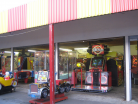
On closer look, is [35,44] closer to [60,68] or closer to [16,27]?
[60,68]

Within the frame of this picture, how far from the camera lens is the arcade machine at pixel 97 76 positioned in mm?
8688

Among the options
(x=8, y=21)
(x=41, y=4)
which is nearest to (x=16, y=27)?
(x=8, y=21)

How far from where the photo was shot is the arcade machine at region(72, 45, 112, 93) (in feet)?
28.5

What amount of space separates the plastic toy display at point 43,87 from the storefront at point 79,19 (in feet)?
7.72

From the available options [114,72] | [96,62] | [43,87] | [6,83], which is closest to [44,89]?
[43,87]

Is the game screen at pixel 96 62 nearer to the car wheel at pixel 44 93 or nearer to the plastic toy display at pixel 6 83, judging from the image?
the car wheel at pixel 44 93

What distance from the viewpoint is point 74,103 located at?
6.60 m

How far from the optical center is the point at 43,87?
21.5ft

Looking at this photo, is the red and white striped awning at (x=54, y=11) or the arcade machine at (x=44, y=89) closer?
the red and white striped awning at (x=54, y=11)

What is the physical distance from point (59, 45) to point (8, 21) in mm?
3399

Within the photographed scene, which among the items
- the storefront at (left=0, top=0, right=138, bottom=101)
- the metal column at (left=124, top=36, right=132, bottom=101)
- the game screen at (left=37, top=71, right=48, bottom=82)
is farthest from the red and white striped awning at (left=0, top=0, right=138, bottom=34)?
the metal column at (left=124, top=36, right=132, bottom=101)

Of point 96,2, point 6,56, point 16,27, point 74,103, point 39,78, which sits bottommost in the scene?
point 74,103

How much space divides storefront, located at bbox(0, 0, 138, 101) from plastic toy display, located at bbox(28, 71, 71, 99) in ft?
7.72

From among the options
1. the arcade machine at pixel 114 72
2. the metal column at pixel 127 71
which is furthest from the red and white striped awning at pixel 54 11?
the arcade machine at pixel 114 72
